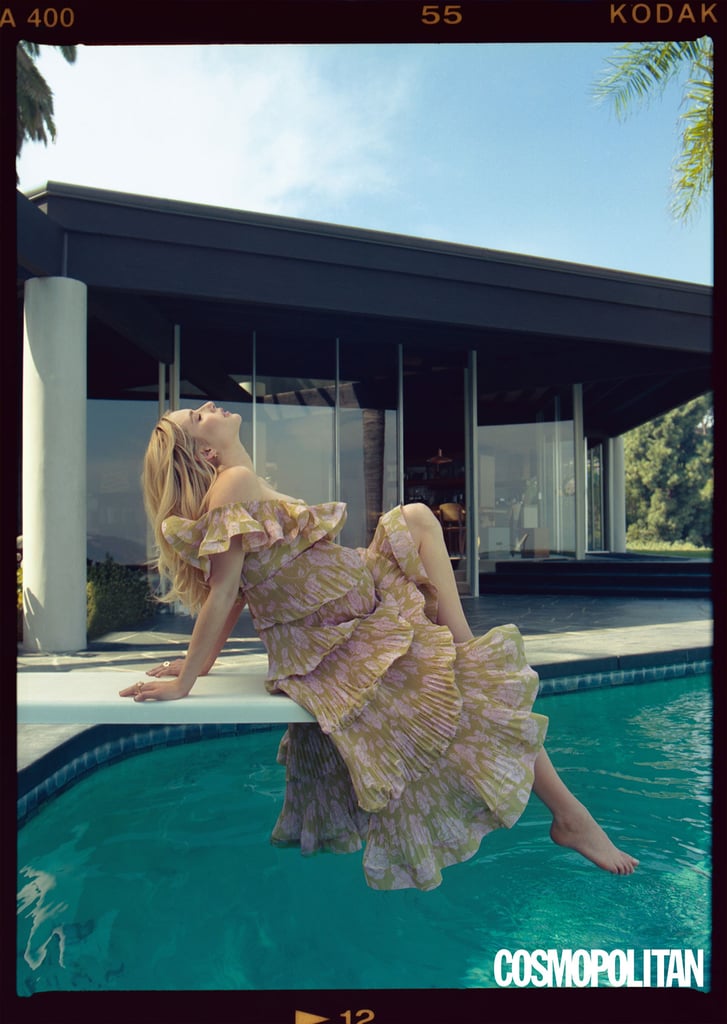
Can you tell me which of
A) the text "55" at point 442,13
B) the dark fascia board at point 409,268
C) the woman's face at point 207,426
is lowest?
the woman's face at point 207,426

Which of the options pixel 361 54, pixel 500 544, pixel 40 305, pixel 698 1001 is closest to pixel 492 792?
pixel 698 1001

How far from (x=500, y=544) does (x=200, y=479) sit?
1111 centimetres

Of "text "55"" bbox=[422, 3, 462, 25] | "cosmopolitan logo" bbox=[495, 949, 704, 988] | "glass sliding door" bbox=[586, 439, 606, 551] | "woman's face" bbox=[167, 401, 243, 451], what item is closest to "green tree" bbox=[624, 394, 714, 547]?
"glass sliding door" bbox=[586, 439, 606, 551]

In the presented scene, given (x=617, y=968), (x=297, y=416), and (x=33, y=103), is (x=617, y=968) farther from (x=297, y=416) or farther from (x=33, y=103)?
(x=33, y=103)

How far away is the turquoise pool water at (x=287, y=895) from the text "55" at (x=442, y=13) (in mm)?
1415

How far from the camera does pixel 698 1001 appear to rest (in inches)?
45.4

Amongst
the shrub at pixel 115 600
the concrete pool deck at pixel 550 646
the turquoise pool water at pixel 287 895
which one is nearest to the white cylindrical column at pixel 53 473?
the concrete pool deck at pixel 550 646

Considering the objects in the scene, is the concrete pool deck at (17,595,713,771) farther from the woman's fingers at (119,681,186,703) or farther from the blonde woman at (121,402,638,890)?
the blonde woman at (121,402,638,890)

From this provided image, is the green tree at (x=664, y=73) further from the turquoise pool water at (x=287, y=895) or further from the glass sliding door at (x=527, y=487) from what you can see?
the glass sliding door at (x=527, y=487)

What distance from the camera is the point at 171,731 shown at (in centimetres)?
450

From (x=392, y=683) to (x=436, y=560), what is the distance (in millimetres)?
379

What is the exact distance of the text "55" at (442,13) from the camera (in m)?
1.21

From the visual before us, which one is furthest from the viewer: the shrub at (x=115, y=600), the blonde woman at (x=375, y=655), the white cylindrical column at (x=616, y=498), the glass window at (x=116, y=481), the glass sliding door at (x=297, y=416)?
the white cylindrical column at (x=616, y=498)

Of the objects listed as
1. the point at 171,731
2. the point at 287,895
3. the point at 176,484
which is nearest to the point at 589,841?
the point at 287,895
